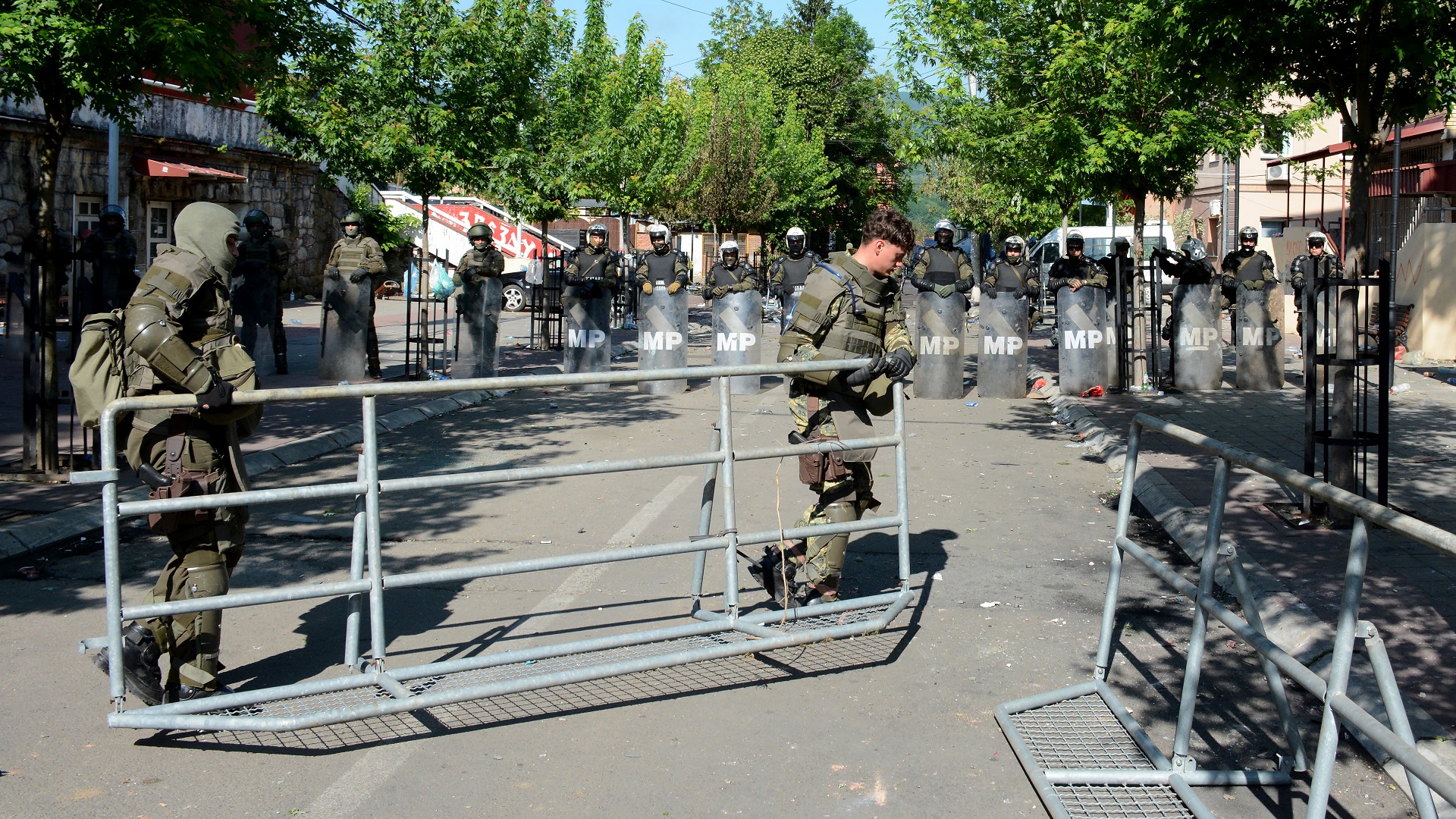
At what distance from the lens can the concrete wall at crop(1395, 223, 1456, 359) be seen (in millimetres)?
17719

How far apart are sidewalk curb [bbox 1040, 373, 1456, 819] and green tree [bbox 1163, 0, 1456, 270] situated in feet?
6.56

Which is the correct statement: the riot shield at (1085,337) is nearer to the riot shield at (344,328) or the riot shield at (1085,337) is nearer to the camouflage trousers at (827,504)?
the riot shield at (344,328)

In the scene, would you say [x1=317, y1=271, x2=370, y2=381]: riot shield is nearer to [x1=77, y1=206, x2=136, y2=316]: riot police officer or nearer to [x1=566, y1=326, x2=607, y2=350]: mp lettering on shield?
[x1=77, y1=206, x2=136, y2=316]: riot police officer

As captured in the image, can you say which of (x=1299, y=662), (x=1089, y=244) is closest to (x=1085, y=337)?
(x=1299, y=662)

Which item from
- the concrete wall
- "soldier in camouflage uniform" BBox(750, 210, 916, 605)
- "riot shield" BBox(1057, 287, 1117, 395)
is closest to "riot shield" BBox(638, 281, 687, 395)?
"riot shield" BBox(1057, 287, 1117, 395)

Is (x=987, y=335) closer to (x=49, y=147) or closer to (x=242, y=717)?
(x=49, y=147)

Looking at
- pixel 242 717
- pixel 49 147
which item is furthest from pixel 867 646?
pixel 49 147

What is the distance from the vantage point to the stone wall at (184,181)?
2145 centimetres

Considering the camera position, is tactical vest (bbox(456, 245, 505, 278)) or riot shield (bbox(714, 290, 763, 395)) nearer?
riot shield (bbox(714, 290, 763, 395))

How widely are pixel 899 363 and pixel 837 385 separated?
32 centimetres

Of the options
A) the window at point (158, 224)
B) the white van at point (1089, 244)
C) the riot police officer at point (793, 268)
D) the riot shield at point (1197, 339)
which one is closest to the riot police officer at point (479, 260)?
the riot police officer at point (793, 268)

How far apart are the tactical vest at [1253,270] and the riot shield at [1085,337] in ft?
5.70

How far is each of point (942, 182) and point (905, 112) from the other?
3558 centimetres

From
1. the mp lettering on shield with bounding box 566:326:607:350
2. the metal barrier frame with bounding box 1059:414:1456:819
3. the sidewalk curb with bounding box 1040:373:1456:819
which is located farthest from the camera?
the mp lettering on shield with bounding box 566:326:607:350
